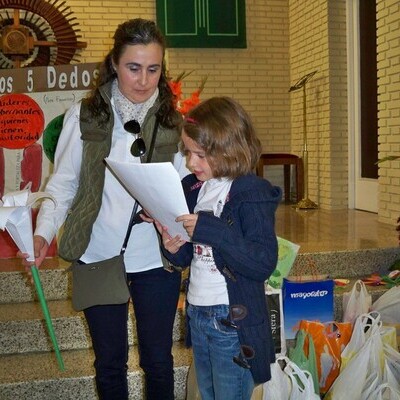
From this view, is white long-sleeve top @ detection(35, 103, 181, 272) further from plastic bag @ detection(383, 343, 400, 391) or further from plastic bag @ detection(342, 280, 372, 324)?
plastic bag @ detection(342, 280, 372, 324)

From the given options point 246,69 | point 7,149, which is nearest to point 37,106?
point 7,149

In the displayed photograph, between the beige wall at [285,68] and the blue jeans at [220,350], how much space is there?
5.48m

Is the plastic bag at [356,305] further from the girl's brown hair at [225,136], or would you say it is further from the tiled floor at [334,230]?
the girl's brown hair at [225,136]

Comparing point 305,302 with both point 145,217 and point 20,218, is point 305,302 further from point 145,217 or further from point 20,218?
point 20,218

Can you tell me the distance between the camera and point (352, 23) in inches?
271

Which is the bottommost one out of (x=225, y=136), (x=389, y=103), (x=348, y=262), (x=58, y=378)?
(x=58, y=378)

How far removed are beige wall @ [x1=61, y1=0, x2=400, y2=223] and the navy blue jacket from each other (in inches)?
218

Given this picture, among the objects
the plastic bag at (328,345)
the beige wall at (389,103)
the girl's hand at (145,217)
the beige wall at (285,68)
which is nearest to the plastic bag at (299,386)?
the plastic bag at (328,345)

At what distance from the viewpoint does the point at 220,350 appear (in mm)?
1705

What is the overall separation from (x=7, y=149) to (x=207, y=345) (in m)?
2.93

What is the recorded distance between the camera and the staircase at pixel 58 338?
295 centimetres

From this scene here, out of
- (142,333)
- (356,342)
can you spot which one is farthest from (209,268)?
(356,342)

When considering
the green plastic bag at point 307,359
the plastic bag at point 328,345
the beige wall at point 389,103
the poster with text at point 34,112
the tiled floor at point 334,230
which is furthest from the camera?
the beige wall at point 389,103

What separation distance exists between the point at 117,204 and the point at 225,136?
46 cm
